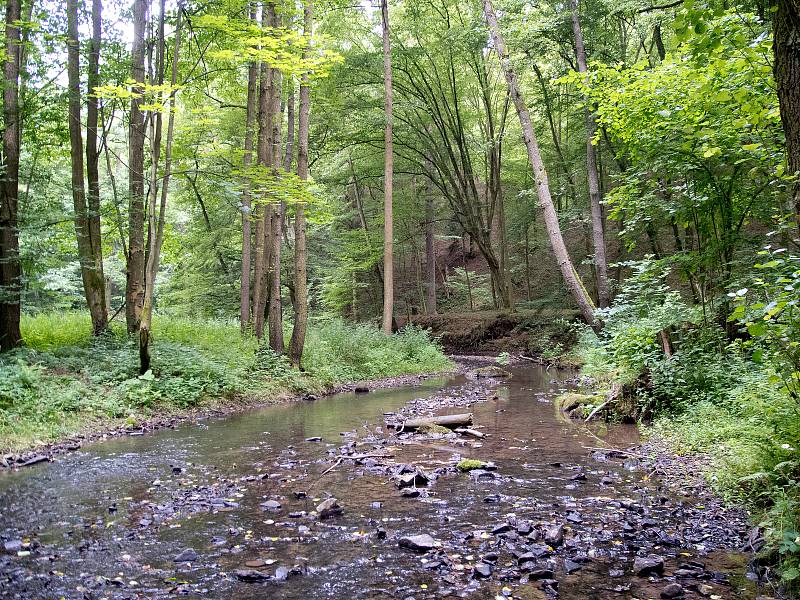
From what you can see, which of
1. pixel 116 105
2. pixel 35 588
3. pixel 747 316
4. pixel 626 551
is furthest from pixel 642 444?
pixel 116 105

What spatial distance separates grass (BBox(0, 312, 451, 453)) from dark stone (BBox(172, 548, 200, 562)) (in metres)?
5.06

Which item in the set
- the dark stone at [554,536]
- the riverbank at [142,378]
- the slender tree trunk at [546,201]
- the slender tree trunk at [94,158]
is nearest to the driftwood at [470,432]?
the dark stone at [554,536]

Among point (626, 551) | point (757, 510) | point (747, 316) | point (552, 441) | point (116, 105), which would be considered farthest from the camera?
point (116, 105)

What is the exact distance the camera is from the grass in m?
8.80

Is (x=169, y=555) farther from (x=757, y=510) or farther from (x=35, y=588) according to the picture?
(x=757, y=510)

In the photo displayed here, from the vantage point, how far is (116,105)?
14617 mm

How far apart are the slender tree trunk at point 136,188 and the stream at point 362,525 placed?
6.36 metres

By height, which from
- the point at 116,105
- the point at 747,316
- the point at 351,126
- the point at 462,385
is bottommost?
the point at 462,385

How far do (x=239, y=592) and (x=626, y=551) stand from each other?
110 inches

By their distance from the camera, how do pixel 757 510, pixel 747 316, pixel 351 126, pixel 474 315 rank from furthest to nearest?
pixel 474 315 → pixel 351 126 → pixel 757 510 → pixel 747 316

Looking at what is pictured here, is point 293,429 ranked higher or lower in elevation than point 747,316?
lower

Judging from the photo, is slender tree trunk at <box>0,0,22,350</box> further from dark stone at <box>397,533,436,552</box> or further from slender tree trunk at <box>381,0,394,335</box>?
slender tree trunk at <box>381,0,394,335</box>

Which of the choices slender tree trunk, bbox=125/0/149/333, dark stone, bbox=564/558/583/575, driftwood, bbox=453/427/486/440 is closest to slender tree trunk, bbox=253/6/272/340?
slender tree trunk, bbox=125/0/149/333

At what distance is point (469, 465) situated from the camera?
256 inches
